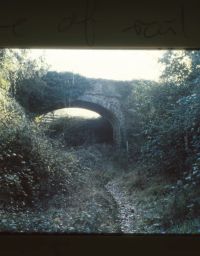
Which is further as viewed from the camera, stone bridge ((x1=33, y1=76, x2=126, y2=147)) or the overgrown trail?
stone bridge ((x1=33, y1=76, x2=126, y2=147))

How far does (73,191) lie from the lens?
8.81 ft

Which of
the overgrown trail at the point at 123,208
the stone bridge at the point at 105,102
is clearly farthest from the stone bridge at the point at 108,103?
the overgrown trail at the point at 123,208

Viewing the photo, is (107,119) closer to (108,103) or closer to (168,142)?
(108,103)

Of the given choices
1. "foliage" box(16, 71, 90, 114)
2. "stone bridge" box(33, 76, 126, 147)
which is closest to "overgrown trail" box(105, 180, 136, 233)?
"stone bridge" box(33, 76, 126, 147)

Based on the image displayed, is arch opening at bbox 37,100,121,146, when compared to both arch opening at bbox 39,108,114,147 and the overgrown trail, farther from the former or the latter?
the overgrown trail

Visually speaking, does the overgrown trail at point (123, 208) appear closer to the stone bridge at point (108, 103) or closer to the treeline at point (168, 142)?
the treeline at point (168, 142)

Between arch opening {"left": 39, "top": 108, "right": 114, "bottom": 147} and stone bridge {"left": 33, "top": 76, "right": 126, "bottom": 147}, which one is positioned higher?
stone bridge {"left": 33, "top": 76, "right": 126, "bottom": 147}

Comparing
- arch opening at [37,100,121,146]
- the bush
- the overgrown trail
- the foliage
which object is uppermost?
the foliage

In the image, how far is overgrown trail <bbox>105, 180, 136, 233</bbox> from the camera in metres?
2.65

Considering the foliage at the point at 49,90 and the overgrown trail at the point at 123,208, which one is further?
the foliage at the point at 49,90

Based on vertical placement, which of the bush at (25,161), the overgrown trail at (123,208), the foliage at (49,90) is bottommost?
the overgrown trail at (123,208)

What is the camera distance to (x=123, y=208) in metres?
2.71

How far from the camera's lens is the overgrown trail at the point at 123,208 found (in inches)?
104

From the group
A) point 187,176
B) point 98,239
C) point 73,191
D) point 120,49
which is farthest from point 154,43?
point 98,239
